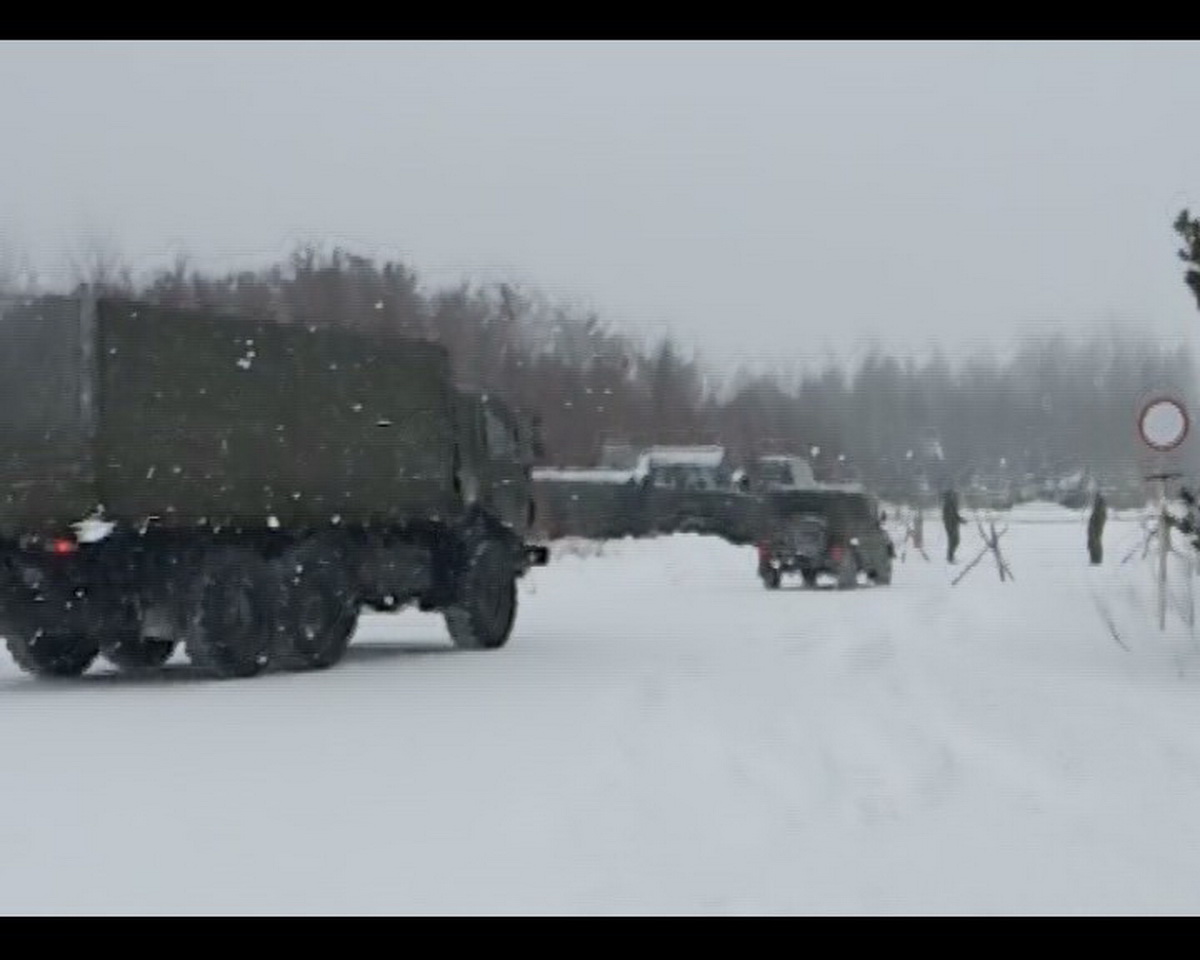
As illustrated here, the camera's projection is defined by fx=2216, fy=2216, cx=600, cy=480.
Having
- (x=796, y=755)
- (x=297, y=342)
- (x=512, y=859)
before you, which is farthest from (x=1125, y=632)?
(x=512, y=859)

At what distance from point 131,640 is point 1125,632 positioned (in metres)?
9.65

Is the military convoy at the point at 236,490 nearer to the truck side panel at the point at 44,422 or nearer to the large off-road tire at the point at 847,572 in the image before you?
the truck side panel at the point at 44,422

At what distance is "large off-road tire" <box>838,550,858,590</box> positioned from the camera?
3597cm

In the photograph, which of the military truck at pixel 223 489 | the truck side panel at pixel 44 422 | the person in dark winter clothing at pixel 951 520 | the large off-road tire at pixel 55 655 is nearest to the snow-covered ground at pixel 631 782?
the large off-road tire at pixel 55 655

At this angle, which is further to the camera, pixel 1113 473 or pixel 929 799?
pixel 1113 473

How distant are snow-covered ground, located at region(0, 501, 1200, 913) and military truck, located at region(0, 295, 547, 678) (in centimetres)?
64

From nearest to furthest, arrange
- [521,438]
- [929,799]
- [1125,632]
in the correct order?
[929,799] → [1125,632] → [521,438]

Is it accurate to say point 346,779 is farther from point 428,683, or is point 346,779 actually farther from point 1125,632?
point 1125,632

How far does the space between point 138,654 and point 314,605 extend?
184 centimetres

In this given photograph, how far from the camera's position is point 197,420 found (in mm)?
18688

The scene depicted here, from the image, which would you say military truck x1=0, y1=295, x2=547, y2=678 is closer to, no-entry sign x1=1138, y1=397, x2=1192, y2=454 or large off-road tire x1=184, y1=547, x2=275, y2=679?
large off-road tire x1=184, y1=547, x2=275, y2=679

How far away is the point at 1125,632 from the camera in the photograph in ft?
72.1

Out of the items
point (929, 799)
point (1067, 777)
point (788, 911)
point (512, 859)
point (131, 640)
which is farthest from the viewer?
point (131, 640)

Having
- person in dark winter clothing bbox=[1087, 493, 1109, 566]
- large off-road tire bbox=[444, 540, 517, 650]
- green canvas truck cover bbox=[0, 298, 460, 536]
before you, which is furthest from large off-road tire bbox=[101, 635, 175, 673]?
person in dark winter clothing bbox=[1087, 493, 1109, 566]
